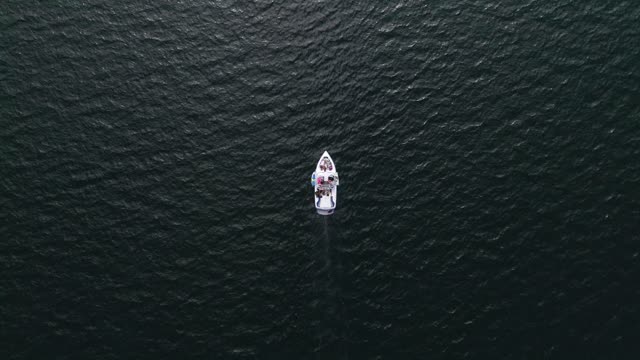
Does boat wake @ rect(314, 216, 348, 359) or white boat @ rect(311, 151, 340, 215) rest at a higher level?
white boat @ rect(311, 151, 340, 215)

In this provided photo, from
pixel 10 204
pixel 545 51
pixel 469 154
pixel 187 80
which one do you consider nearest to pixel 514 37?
pixel 545 51

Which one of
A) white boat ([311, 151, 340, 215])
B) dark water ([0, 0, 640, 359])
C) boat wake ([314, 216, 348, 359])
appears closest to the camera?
boat wake ([314, 216, 348, 359])

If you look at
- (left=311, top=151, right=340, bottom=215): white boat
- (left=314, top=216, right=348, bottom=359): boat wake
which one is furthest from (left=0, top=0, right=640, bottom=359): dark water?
(left=311, top=151, right=340, bottom=215): white boat

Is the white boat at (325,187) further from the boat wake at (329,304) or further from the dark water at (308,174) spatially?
the boat wake at (329,304)

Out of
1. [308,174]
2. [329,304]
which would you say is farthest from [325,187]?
[329,304]

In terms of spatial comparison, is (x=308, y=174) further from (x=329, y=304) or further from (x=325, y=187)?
(x=329, y=304)

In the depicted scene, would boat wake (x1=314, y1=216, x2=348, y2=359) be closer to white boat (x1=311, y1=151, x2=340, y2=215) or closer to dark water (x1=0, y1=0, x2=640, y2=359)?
dark water (x1=0, y1=0, x2=640, y2=359)

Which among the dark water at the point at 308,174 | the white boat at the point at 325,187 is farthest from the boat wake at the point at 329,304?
the white boat at the point at 325,187
